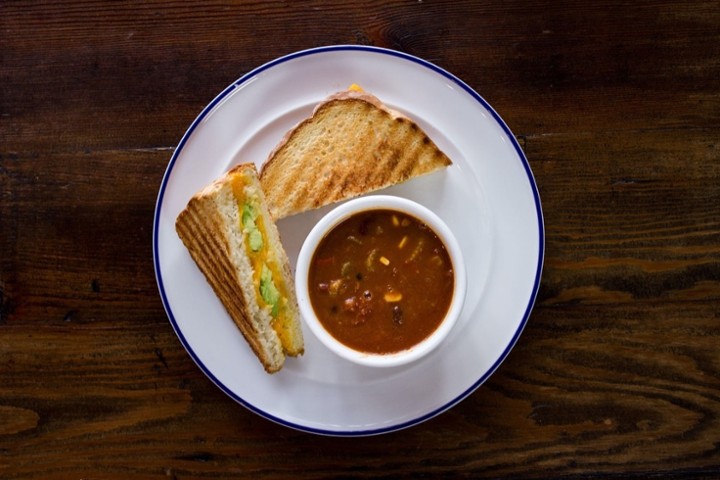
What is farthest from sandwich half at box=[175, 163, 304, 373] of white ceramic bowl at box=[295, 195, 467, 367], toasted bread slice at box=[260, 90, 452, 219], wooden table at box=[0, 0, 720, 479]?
wooden table at box=[0, 0, 720, 479]

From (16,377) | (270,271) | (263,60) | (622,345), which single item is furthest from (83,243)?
(622,345)

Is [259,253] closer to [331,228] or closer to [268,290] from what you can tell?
[268,290]

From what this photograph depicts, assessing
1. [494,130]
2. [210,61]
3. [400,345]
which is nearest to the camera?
[400,345]

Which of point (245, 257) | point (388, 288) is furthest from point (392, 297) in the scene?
point (245, 257)

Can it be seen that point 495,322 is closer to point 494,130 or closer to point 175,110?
point 494,130

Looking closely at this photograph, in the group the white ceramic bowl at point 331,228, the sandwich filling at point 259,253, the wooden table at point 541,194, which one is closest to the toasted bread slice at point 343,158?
the sandwich filling at point 259,253

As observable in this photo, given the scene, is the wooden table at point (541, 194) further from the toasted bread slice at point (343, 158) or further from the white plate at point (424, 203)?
the toasted bread slice at point (343, 158)

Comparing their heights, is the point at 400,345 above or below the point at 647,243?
below

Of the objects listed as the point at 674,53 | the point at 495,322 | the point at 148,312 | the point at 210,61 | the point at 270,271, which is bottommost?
the point at 148,312
